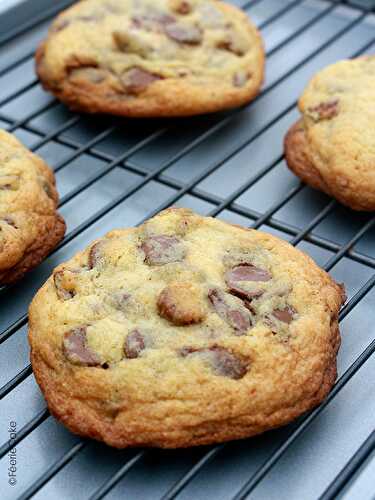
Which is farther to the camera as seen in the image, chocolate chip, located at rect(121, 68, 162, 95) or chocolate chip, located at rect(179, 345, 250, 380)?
chocolate chip, located at rect(121, 68, 162, 95)

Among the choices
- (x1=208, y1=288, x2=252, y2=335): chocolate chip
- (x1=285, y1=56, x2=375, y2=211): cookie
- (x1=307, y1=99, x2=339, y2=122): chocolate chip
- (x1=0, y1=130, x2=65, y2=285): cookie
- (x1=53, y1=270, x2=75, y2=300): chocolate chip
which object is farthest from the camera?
(x1=307, y1=99, x2=339, y2=122): chocolate chip

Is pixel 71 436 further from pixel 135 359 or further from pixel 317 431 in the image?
pixel 317 431

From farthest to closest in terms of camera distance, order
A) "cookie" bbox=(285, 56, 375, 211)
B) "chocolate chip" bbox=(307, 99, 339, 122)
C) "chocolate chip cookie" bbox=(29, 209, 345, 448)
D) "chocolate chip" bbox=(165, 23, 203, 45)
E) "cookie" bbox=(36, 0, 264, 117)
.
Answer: "chocolate chip" bbox=(165, 23, 203, 45) < "cookie" bbox=(36, 0, 264, 117) < "chocolate chip" bbox=(307, 99, 339, 122) < "cookie" bbox=(285, 56, 375, 211) < "chocolate chip cookie" bbox=(29, 209, 345, 448)

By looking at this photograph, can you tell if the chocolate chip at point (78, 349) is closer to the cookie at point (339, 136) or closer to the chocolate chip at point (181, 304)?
the chocolate chip at point (181, 304)

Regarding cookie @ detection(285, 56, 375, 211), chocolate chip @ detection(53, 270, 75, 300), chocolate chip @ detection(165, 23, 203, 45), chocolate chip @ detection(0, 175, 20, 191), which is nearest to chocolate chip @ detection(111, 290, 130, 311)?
chocolate chip @ detection(53, 270, 75, 300)

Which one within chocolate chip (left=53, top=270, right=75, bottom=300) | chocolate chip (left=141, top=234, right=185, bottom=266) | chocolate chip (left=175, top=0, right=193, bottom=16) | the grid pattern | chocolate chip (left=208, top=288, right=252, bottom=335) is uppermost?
chocolate chip (left=175, top=0, right=193, bottom=16)

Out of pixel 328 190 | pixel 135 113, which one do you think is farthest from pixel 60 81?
pixel 328 190

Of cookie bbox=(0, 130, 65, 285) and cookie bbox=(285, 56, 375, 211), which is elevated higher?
cookie bbox=(0, 130, 65, 285)

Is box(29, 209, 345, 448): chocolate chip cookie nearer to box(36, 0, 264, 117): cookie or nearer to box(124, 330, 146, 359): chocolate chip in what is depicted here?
box(124, 330, 146, 359): chocolate chip
